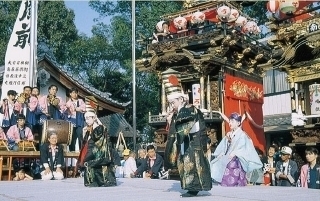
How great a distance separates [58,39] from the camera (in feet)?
78.1

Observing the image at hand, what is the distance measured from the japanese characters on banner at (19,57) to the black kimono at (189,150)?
7.05 m

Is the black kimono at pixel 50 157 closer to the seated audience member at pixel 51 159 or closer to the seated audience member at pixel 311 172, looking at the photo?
the seated audience member at pixel 51 159

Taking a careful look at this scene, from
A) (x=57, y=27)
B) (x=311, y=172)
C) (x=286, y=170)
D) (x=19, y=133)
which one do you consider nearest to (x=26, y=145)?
(x=19, y=133)

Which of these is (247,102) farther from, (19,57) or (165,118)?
(19,57)

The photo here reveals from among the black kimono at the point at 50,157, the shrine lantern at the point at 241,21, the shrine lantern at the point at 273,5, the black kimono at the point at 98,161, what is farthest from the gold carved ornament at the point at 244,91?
the black kimono at the point at 98,161

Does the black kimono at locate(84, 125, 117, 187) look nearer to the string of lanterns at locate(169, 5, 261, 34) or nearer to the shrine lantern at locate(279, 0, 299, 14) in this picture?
the shrine lantern at locate(279, 0, 299, 14)

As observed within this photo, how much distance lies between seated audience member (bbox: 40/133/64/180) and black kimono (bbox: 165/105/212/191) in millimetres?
3960

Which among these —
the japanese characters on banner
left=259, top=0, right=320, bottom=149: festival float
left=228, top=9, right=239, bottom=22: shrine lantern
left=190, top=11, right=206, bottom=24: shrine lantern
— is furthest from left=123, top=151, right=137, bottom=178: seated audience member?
left=228, top=9, right=239, bottom=22: shrine lantern

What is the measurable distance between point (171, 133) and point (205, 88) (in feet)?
32.1

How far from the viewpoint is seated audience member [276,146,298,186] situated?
296 inches

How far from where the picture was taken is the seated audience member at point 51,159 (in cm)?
860

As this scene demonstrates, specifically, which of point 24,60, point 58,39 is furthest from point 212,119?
point 58,39

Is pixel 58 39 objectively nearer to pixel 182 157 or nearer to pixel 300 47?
pixel 300 47

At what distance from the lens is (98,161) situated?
272 inches
